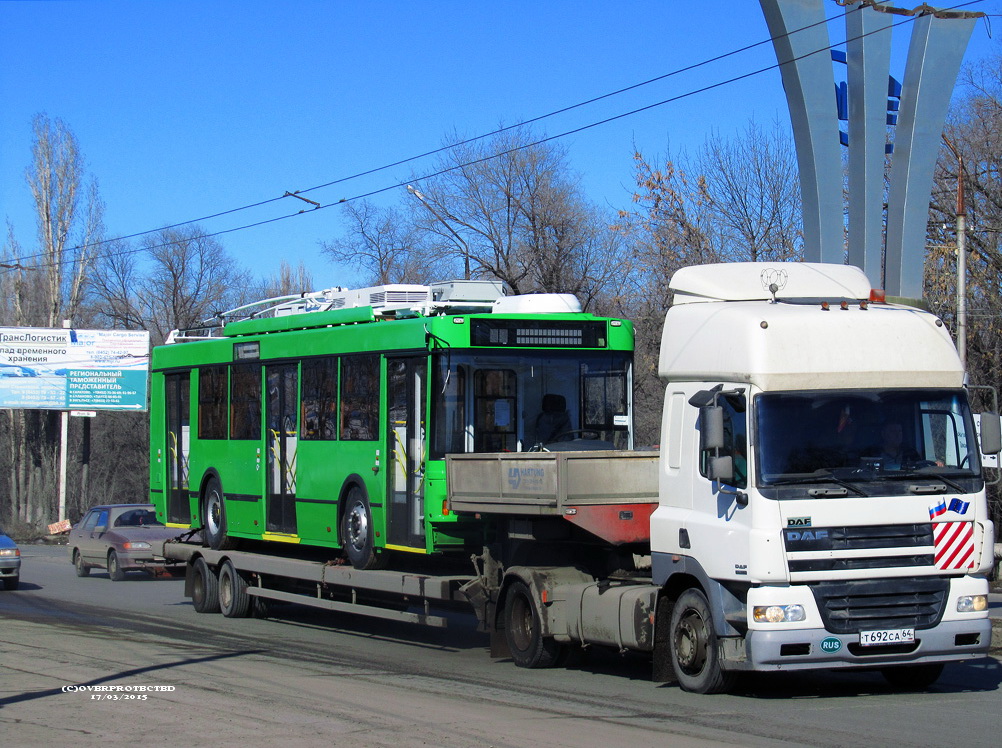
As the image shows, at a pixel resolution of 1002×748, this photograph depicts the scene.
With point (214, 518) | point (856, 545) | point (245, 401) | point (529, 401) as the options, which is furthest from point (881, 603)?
point (214, 518)

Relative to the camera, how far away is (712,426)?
30.5ft

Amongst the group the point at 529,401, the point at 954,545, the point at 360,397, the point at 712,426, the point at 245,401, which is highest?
the point at 245,401

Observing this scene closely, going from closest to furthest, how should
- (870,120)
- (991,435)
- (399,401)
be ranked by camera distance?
(991,435) → (399,401) → (870,120)

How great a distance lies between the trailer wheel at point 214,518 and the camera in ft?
59.0

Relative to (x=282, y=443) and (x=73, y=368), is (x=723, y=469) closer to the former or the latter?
(x=282, y=443)

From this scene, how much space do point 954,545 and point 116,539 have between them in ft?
65.2

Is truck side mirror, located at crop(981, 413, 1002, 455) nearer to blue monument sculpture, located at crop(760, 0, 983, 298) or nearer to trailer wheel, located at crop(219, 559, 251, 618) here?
blue monument sculpture, located at crop(760, 0, 983, 298)

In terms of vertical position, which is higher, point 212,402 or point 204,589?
point 212,402

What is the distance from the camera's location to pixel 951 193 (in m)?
28.4

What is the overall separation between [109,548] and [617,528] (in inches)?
681

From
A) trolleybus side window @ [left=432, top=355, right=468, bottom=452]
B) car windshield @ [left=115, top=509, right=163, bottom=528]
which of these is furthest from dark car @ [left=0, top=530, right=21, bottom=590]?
trolleybus side window @ [left=432, top=355, right=468, bottom=452]

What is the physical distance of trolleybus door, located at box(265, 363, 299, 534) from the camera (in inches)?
621

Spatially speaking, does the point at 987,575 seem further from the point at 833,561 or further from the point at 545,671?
the point at 545,671

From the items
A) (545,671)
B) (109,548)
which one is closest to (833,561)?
(545,671)
